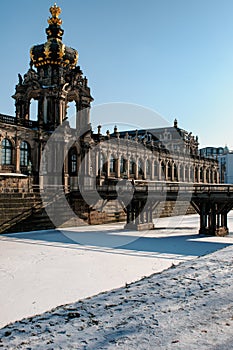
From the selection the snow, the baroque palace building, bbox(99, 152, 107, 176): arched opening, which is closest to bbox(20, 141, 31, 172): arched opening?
the baroque palace building

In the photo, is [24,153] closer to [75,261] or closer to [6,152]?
[6,152]

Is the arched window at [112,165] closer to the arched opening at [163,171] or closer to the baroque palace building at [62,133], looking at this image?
the baroque palace building at [62,133]

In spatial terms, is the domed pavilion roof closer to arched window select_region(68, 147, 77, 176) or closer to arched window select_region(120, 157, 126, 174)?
arched window select_region(68, 147, 77, 176)

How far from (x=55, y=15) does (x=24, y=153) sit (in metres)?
18.2

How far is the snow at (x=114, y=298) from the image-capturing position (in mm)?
4500

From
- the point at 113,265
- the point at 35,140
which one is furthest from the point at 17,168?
the point at 113,265

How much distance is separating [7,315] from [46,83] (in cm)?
3244

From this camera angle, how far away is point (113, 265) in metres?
13.4

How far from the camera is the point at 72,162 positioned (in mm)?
36344

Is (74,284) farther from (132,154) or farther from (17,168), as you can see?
(132,154)

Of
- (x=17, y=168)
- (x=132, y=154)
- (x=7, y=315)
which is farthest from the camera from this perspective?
(x=132, y=154)

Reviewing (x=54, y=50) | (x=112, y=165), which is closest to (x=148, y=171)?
(x=112, y=165)

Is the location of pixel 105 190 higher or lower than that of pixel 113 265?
higher

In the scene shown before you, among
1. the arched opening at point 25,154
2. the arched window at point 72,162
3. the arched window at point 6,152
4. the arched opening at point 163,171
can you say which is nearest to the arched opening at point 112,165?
the arched window at point 72,162
